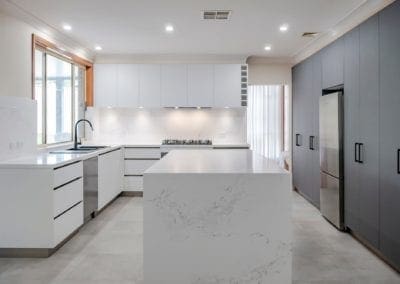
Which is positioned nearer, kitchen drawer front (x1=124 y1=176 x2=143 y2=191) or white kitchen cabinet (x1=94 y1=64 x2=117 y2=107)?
kitchen drawer front (x1=124 y1=176 x2=143 y2=191)

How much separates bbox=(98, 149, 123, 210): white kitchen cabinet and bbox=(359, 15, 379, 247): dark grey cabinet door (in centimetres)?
344

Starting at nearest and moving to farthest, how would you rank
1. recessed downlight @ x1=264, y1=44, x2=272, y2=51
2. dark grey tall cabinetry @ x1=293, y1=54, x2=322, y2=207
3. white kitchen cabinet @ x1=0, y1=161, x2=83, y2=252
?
1. white kitchen cabinet @ x1=0, y1=161, x2=83, y2=252
2. dark grey tall cabinetry @ x1=293, y1=54, x2=322, y2=207
3. recessed downlight @ x1=264, y1=44, x2=272, y2=51

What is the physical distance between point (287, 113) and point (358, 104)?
327 centimetres

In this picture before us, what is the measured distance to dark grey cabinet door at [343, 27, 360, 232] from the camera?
4129 millimetres

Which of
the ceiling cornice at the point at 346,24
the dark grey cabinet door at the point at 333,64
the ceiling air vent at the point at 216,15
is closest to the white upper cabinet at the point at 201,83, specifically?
the ceiling cornice at the point at 346,24

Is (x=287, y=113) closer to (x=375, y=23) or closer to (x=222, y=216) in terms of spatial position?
(x=375, y=23)

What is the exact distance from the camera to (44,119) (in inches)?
200

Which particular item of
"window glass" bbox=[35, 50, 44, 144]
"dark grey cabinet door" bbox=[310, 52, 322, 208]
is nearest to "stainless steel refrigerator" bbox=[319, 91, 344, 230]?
"dark grey cabinet door" bbox=[310, 52, 322, 208]

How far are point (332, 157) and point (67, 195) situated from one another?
3.23m

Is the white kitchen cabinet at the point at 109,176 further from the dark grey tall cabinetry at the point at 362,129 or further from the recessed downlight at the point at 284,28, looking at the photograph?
the dark grey tall cabinetry at the point at 362,129

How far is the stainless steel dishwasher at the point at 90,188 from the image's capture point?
15.1 feet

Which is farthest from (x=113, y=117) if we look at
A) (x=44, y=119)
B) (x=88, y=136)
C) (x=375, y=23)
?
(x=375, y=23)

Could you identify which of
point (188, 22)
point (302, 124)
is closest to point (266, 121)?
point (302, 124)

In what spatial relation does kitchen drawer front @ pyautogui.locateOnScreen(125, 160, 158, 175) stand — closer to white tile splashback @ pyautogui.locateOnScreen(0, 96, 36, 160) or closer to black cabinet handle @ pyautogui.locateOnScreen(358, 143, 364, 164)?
white tile splashback @ pyautogui.locateOnScreen(0, 96, 36, 160)
